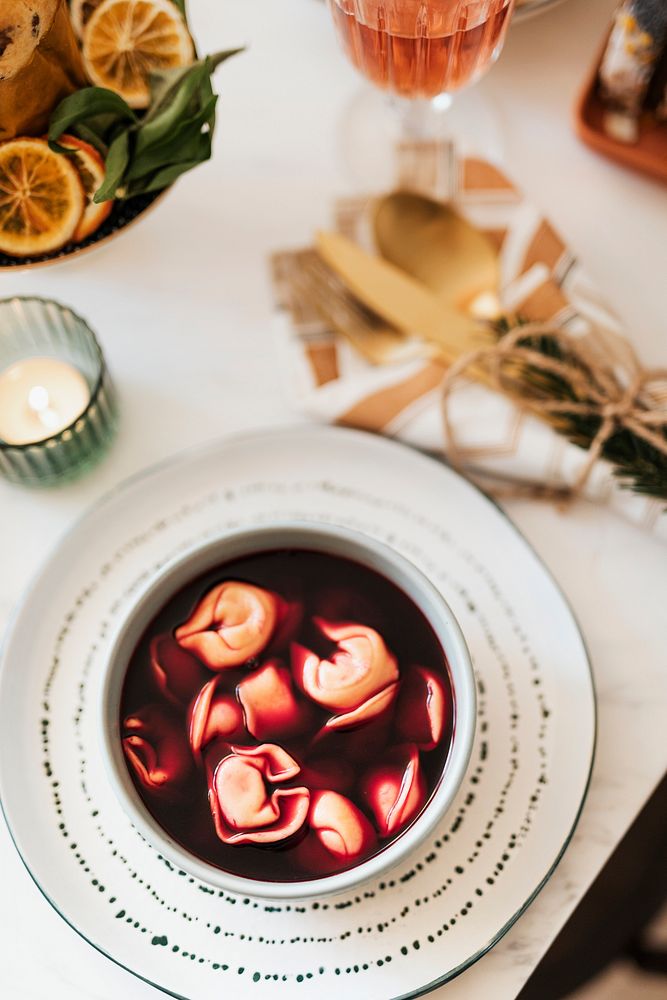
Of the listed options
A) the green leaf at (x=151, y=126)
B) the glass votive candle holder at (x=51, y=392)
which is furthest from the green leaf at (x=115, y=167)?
the glass votive candle holder at (x=51, y=392)

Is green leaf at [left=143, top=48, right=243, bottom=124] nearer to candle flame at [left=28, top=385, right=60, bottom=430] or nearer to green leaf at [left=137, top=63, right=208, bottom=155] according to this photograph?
green leaf at [left=137, top=63, right=208, bottom=155]

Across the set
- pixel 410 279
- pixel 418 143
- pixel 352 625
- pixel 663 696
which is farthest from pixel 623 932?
pixel 418 143

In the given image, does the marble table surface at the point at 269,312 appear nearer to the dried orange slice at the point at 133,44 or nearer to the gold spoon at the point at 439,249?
the gold spoon at the point at 439,249

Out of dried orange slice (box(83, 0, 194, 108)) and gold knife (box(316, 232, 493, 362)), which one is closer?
dried orange slice (box(83, 0, 194, 108))

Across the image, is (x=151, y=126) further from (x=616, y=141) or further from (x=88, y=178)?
(x=616, y=141)


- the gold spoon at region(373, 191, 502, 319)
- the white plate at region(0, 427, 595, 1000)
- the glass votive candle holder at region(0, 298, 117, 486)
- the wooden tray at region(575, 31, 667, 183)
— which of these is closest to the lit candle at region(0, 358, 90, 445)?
the glass votive candle holder at region(0, 298, 117, 486)

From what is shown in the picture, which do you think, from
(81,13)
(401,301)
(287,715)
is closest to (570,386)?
(401,301)
